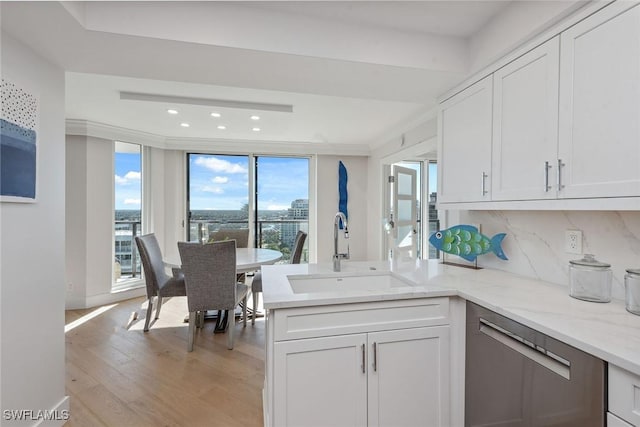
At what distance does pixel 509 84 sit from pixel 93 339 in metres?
3.88

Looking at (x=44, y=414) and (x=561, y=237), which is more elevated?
(x=561, y=237)

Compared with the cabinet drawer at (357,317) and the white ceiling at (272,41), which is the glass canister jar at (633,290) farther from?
the white ceiling at (272,41)

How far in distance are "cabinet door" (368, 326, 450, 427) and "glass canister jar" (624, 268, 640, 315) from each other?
0.69 meters

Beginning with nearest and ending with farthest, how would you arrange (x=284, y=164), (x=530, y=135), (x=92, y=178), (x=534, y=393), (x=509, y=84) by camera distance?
(x=534, y=393), (x=530, y=135), (x=509, y=84), (x=92, y=178), (x=284, y=164)

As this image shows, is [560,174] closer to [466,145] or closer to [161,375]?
[466,145]

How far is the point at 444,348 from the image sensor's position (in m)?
1.47

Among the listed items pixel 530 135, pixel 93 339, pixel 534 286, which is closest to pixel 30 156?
pixel 93 339

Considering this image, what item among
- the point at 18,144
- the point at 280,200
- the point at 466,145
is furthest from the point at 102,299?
the point at 466,145

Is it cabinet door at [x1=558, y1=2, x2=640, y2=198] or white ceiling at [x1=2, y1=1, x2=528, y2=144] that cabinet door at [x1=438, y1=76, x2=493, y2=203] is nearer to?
white ceiling at [x1=2, y1=1, x2=528, y2=144]

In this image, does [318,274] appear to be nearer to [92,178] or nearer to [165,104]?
[165,104]

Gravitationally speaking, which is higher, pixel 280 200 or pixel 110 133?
pixel 110 133

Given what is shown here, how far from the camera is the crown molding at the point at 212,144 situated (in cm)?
367

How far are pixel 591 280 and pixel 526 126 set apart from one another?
2.44ft

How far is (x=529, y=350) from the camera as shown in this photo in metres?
1.11
